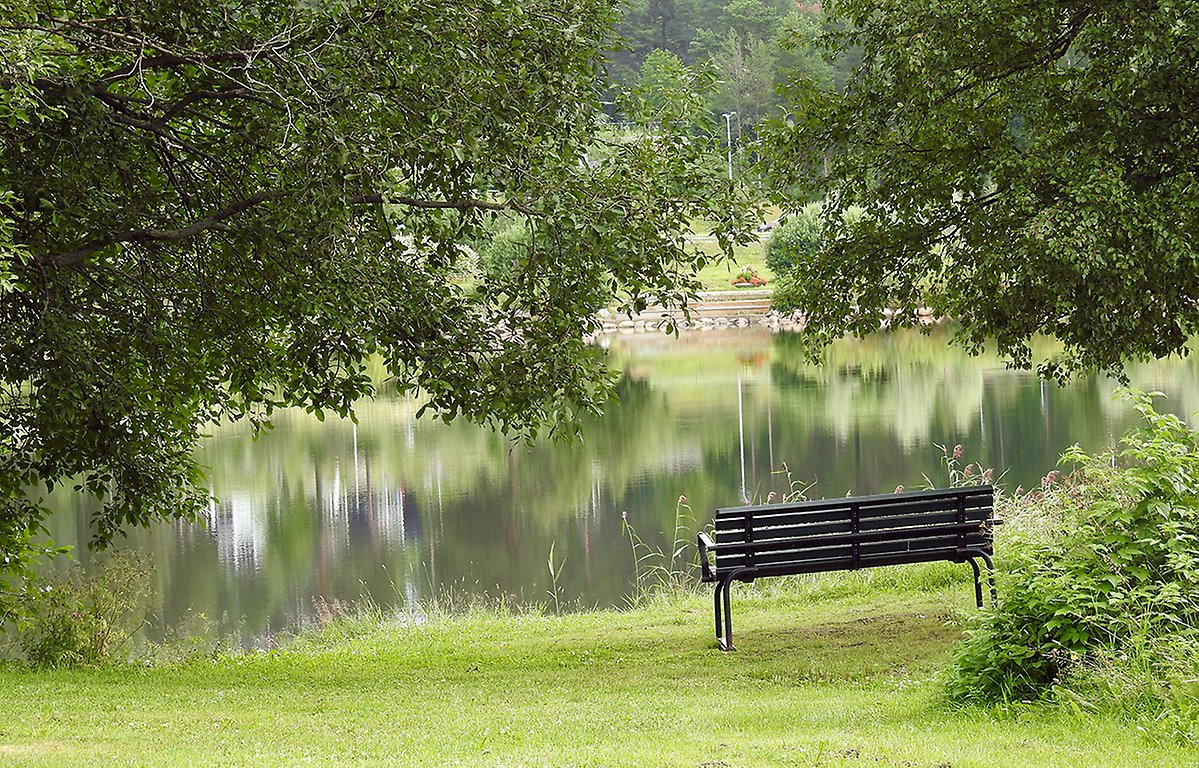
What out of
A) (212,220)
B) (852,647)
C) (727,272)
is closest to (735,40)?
(727,272)

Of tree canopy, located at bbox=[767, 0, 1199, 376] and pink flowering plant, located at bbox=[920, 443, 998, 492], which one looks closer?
tree canopy, located at bbox=[767, 0, 1199, 376]

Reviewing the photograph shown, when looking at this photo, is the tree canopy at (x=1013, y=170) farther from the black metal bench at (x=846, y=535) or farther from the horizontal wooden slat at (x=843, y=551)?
the horizontal wooden slat at (x=843, y=551)

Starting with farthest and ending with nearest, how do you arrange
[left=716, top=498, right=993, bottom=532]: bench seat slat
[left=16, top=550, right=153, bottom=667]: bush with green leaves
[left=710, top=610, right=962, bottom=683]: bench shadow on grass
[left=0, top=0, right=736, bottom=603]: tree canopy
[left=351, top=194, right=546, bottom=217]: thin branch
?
[left=16, top=550, right=153, bottom=667]: bush with green leaves
[left=716, top=498, right=993, bottom=532]: bench seat slat
[left=710, top=610, right=962, bottom=683]: bench shadow on grass
[left=351, top=194, right=546, bottom=217]: thin branch
[left=0, top=0, right=736, bottom=603]: tree canopy

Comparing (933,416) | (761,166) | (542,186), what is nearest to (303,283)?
(542,186)

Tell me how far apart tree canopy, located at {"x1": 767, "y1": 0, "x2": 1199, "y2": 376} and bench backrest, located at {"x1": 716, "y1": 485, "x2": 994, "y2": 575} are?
1.78 metres

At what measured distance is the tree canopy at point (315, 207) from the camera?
7398mm

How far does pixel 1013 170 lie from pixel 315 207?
545cm

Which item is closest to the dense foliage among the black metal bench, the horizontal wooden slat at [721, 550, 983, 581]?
the black metal bench

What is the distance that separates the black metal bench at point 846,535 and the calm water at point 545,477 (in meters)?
4.43

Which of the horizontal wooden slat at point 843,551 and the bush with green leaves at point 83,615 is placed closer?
the horizontal wooden slat at point 843,551

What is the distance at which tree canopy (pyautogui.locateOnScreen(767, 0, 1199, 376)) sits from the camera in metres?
8.61

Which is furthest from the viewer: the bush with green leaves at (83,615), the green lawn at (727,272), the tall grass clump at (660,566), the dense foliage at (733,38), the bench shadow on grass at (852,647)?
the green lawn at (727,272)

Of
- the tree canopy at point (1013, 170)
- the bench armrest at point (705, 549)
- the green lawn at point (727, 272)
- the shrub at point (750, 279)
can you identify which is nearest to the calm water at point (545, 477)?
the bench armrest at point (705, 549)

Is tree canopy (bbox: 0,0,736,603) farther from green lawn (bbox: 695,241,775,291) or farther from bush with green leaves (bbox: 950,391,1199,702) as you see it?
green lawn (bbox: 695,241,775,291)
